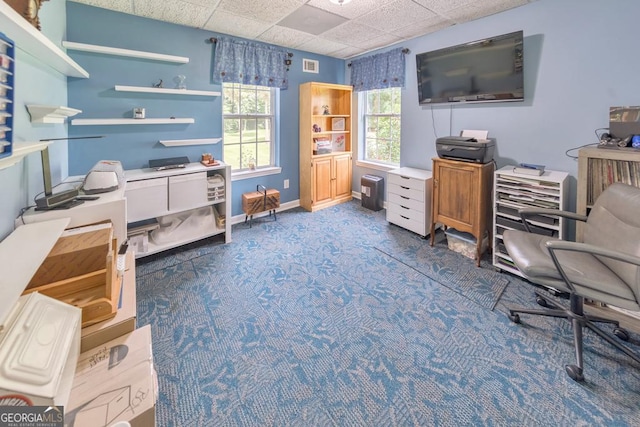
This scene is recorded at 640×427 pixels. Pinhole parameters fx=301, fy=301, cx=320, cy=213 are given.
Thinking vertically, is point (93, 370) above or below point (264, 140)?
below

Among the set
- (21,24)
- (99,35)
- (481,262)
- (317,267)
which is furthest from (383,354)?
(99,35)

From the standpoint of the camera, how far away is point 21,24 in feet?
3.78

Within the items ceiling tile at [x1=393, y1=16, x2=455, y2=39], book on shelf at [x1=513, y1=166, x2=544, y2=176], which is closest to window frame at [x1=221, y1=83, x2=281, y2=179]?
ceiling tile at [x1=393, y1=16, x2=455, y2=39]

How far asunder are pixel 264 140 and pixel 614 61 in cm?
369

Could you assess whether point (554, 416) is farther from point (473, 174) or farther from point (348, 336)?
point (473, 174)

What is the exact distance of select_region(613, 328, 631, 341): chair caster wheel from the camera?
187cm

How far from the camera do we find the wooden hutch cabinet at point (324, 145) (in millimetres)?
4430

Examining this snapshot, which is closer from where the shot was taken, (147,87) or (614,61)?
(614,61)

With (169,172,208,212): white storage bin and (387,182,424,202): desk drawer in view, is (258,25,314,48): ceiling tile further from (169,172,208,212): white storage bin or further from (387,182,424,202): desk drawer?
(387,182,424,202): desk drawer

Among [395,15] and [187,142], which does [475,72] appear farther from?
[187,142]

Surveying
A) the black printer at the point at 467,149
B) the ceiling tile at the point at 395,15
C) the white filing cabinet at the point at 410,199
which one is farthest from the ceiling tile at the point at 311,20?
the white filing cabinet at the point at 410,199

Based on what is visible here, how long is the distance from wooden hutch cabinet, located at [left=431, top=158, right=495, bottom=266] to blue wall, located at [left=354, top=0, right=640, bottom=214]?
0.48 meters

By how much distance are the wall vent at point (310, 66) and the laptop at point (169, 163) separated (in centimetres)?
228

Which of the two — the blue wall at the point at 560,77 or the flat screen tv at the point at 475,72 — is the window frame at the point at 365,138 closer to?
the flat screen tv at the point at 475,72
